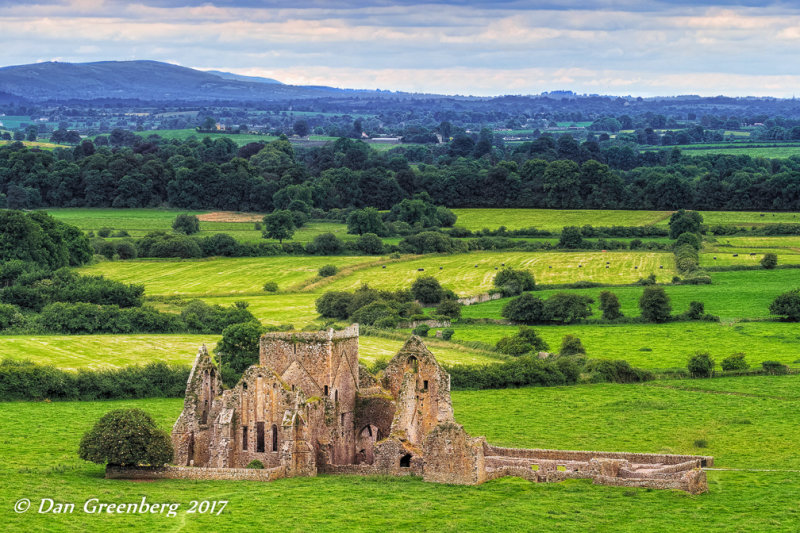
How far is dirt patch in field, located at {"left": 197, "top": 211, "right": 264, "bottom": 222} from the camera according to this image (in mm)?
168850

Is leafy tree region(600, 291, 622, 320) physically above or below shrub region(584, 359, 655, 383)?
above

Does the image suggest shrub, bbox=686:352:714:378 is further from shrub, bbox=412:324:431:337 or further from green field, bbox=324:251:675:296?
green field, bbox=324:251:675:296

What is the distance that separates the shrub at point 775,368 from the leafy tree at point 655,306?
19.3 metres

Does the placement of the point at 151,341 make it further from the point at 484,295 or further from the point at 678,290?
the point at 678,290

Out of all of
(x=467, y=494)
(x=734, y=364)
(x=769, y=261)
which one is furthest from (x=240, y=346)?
(x=769, y=261)

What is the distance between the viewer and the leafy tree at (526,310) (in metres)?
99.2

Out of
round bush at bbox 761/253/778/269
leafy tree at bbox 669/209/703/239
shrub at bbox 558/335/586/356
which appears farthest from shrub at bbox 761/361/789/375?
leafy tree at bbox 669/209/703/239

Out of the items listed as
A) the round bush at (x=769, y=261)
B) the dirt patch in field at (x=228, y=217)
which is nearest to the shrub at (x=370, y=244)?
the dirt patch in field at (x=228, y=217)

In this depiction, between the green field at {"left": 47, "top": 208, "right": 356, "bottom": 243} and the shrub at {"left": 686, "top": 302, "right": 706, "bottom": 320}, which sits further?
the green field at {"left": 47, "top": 208, "right": 356, "bottom": 243}

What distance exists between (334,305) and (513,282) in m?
20.6

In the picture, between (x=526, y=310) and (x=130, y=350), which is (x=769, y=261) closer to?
(x=526, y=310)

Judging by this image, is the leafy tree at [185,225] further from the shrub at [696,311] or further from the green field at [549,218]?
the shrub at [696,311]

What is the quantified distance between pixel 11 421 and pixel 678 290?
68.3m

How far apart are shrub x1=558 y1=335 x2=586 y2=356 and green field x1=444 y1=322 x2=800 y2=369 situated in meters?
0.96
